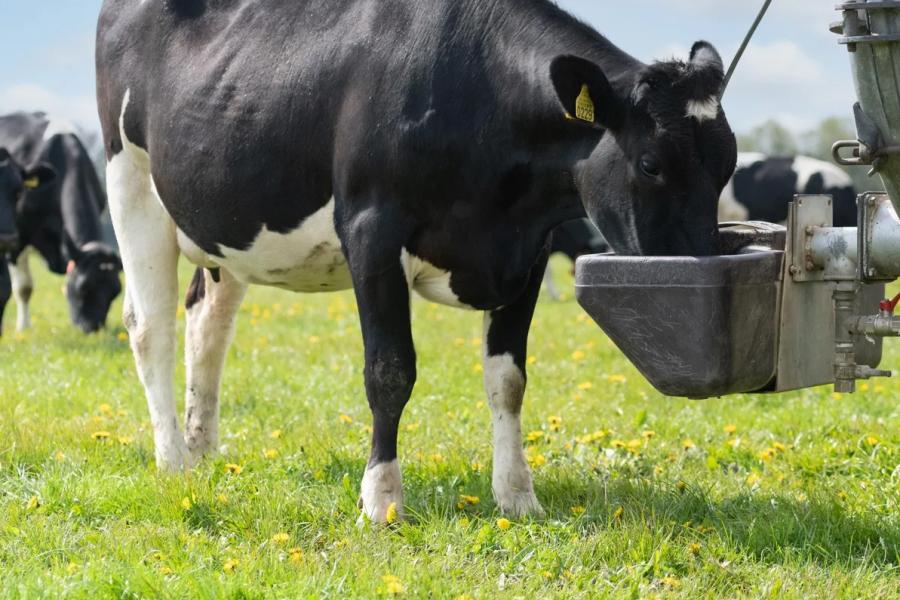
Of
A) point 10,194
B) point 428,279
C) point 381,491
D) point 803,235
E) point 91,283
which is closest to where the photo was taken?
point 803,235

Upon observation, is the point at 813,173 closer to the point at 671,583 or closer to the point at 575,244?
the point at 575,244

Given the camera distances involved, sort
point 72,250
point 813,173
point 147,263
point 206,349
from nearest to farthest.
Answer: point 147,263, point 206,349, point 72,250, point 813,173

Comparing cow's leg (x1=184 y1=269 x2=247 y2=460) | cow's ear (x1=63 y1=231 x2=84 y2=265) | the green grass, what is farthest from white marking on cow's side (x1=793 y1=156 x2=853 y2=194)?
cow's leg (x1=184 y1=269 x2=247 y2=460)

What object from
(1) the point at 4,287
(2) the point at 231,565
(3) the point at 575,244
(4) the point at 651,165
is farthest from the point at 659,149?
(3) the point at 575,244

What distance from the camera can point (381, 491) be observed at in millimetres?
4641

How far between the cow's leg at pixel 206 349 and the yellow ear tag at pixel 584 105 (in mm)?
2686

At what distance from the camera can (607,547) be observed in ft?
13.5

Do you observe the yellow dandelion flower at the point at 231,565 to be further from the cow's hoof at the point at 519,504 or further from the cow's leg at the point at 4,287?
the cow's leg at the point at 4,287

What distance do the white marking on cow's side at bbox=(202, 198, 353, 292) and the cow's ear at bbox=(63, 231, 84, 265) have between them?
790 centimetres

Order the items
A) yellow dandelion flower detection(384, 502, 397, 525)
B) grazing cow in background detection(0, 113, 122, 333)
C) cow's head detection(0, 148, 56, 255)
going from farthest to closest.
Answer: grazing cow in background detection(0, 113, 122, 333), cow's head detection(0, 148, 56, 255), yellow dandelion flower detection(384, 502, 397, 525)

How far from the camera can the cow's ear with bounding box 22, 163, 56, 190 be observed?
12.4 metres

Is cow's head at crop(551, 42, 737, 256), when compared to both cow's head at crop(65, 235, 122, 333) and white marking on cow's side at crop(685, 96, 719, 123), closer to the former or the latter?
white marking on cow's side at crop(685, 96, 719, 123)

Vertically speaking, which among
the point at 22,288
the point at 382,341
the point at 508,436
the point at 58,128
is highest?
the point at 58,128

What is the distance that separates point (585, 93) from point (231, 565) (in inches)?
81.2
